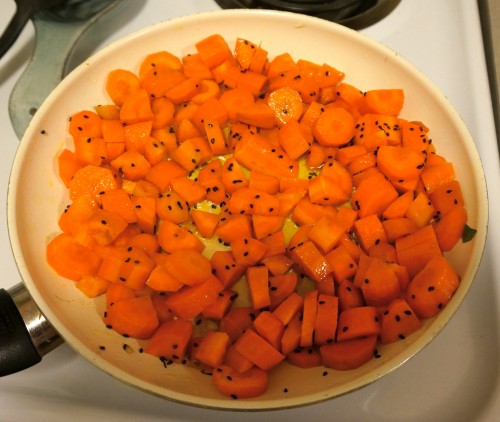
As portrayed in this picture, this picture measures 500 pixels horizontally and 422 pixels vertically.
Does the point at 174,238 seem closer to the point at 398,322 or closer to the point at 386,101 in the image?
the point at 398,322

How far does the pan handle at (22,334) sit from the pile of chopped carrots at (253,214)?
0.11 metres

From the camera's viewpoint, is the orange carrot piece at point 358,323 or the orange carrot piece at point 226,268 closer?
the orange carrot piece at point 358,323

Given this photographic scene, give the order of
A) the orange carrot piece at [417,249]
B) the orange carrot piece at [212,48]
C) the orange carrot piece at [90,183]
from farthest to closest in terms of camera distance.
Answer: the orange carrot piece at [212,48] → the orange carrot piece at [90,183] → the orange carrot piece at [417,249]

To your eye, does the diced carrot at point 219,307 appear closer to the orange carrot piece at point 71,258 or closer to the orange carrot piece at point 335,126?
the orange carrot piece at point 71,258

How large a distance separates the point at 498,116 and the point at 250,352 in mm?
863

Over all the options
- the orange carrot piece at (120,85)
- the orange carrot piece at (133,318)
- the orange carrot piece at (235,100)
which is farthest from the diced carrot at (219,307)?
the orange carrot piece at (120,85)

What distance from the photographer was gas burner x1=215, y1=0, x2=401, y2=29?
1.35 m

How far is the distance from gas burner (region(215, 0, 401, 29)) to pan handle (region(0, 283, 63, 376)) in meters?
0.94

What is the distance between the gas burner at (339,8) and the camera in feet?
4.43

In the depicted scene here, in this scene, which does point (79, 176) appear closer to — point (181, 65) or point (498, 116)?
point (181, 65)

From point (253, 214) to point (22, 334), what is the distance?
523 millimetres

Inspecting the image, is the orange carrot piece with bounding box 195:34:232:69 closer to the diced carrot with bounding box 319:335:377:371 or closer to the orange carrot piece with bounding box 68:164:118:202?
the orange carrot piece with bounding box 68:164:118:202

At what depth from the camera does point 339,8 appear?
136 cm

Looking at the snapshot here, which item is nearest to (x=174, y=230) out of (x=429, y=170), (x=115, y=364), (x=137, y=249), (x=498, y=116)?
(x=137, y=249)
